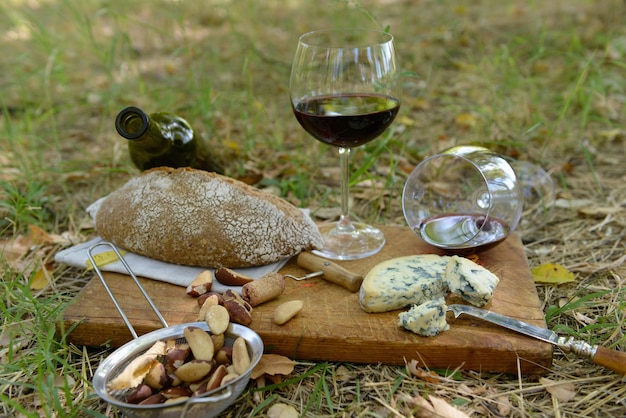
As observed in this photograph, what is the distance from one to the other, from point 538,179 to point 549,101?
145 cm

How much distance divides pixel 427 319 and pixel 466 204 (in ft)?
2.75

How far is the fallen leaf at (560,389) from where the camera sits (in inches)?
63.4

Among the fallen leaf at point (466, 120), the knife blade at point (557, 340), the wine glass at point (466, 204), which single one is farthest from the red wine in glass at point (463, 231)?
the fallen leaf at point (466, 120)

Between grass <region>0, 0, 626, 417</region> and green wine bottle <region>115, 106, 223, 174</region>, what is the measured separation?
0.53 m

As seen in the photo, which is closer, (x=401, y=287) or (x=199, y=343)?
(x=199, y=343)

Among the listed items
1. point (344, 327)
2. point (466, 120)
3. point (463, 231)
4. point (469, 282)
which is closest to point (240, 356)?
point (344, 327)

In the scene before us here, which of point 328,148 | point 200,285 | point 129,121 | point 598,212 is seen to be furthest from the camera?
point 328,148

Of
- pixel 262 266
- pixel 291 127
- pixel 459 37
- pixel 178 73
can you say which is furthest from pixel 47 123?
pixel 459 37

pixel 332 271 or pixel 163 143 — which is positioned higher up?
pixel 163 143

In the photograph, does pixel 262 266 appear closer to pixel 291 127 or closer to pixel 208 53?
pixel 291 127

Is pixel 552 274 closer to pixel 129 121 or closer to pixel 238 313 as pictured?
pixel 238 313

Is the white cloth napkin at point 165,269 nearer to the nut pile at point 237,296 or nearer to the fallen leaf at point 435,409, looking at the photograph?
the nut pile at point 237,296

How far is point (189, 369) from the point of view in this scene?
1.50m

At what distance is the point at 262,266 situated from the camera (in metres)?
2.14
